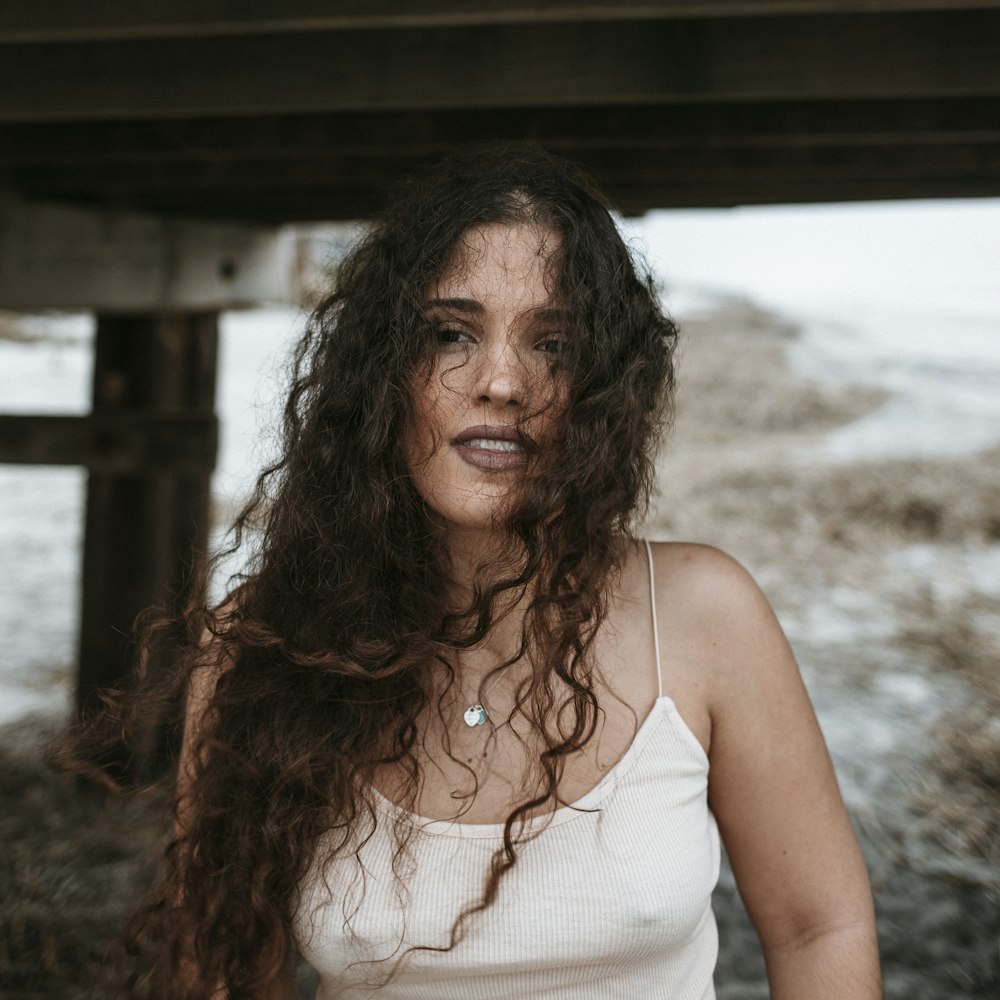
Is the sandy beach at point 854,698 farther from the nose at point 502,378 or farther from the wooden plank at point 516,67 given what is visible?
the nose at point 502,378

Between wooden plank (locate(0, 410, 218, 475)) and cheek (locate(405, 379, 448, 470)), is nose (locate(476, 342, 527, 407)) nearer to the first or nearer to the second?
cheek (locate(405, 379, 448, 470))

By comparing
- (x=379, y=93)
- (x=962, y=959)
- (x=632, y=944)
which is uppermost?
(x=379, y=93)

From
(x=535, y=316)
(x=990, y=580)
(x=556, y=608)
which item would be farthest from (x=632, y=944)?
(x=990, y=580)

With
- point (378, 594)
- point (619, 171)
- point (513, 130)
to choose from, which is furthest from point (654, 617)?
point (619, 171)

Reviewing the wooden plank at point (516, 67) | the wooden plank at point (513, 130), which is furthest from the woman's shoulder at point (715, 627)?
the wooden plank at point (513, 130)

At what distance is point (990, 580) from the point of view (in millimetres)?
7824

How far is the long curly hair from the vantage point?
6.01 ft

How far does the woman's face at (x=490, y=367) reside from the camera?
1831 millimetres

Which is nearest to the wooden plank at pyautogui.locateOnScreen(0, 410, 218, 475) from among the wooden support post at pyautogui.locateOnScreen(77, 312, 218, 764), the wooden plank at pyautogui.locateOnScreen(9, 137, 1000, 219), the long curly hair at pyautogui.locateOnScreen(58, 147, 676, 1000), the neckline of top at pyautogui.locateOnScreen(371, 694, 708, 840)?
the wooden support post at pyautogui.locateOnScreen(77, 312, 218, 764)

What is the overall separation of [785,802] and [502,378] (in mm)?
833

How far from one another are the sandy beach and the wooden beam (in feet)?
6.20

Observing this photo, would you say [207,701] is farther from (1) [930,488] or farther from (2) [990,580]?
(1) [930,488]

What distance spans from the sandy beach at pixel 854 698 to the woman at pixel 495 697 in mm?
585

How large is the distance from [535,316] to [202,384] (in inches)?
129
